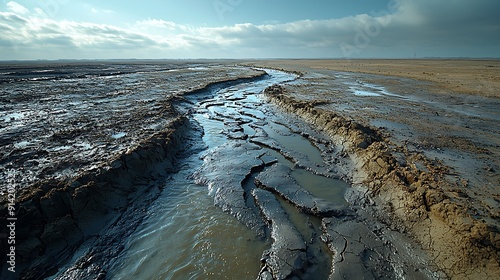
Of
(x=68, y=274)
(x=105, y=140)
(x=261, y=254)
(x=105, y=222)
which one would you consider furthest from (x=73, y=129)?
(x=261, y=254)

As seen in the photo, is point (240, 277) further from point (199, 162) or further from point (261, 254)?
point (199, 162)

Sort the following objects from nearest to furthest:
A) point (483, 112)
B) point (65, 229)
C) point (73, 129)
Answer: point (65, 229)
point (73, 129)
point (483, 112)

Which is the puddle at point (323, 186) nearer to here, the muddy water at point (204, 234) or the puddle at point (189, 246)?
the muddy water at point (204, 234)

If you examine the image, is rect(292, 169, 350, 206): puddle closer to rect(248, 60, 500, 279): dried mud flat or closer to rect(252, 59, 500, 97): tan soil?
rect(248, 60, 500, 279): dried mud flat

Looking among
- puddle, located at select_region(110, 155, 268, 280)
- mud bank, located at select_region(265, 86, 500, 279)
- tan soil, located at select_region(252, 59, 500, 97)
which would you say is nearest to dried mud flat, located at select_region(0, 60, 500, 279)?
mud bank, located at select_region(265, 86, 500, 279)

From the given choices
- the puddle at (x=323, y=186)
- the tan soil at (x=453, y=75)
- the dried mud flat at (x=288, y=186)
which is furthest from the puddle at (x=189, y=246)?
the tan soil at (x=453, y=75)

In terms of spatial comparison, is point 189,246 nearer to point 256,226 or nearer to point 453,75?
point 256,226
